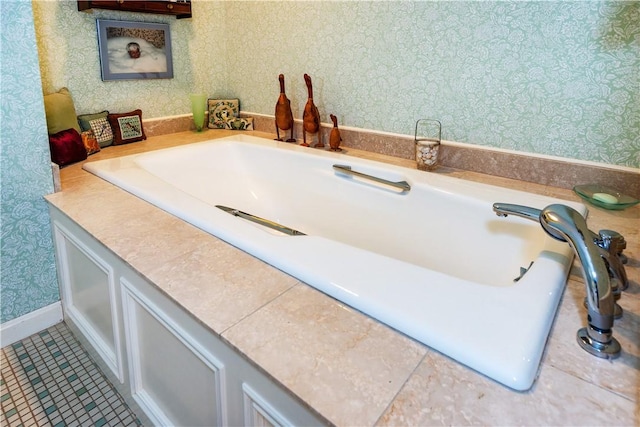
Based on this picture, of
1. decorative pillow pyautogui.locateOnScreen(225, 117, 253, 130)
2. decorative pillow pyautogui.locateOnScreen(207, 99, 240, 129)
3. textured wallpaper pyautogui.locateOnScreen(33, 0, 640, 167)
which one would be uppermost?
textured wallpaper pyautogui.locateOnScreen(33, 0, 640, 167)

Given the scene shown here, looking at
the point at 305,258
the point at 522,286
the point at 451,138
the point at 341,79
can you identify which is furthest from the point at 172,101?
the point at 522,286

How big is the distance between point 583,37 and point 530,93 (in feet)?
0.82

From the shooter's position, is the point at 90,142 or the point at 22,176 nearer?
the point at 22,176

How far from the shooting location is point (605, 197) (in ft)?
5.05

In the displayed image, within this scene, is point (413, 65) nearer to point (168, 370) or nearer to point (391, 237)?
point (391, 237)

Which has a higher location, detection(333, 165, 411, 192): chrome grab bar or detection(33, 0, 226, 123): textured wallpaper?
detection(33, 0, 226, 123): textured wallpaper

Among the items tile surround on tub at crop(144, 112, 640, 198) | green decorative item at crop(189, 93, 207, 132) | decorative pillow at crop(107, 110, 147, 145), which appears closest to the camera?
tile surround on tub at crop(144, 112, 640, 198)

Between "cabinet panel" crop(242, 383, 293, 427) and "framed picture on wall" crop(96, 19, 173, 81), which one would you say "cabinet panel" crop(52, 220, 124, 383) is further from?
"framed picture on wall" crop(96, 19, 173, 81)

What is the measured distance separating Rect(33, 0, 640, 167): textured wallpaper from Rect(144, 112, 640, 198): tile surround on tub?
4 cm

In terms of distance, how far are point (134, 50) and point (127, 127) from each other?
→ 446 mm

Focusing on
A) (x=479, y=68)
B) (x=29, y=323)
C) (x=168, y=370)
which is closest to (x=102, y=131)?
(x=29, y=323)

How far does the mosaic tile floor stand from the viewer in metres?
1.42

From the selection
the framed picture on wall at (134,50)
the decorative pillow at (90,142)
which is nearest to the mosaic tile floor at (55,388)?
the decorative pillow at (90,142)

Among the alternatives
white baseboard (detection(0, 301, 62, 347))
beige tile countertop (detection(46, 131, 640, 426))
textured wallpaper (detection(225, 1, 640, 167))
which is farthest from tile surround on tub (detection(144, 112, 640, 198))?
white baseboard (detection(0, 301, 62, 347))
